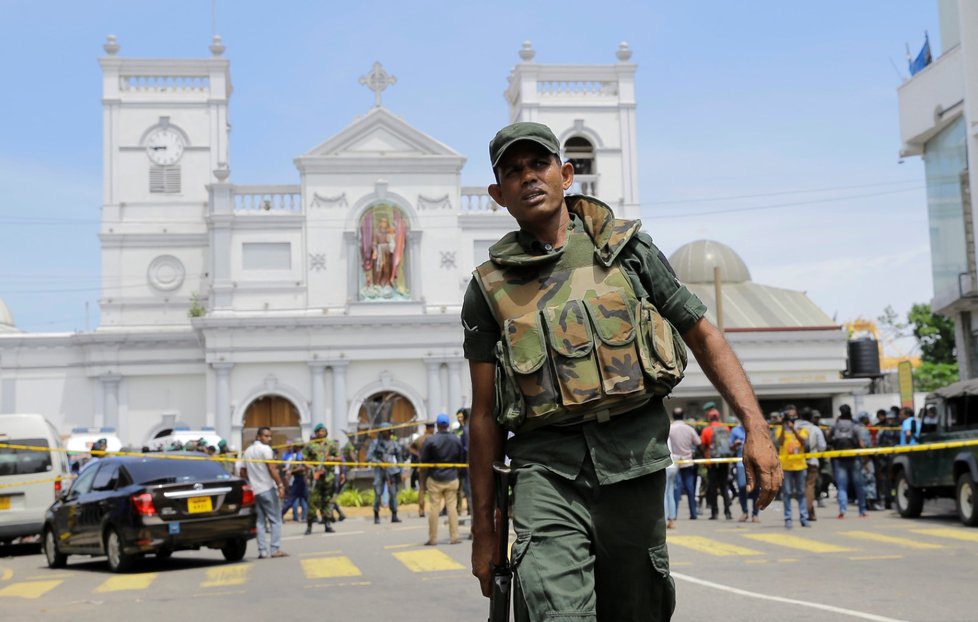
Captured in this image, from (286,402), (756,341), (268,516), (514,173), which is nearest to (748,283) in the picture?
(756,341)

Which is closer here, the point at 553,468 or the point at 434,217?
the point at 553,468

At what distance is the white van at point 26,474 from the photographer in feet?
64.1

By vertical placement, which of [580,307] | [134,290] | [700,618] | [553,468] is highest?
[134,290]

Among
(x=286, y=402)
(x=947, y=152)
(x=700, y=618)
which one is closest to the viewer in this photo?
(x=700, y=618)

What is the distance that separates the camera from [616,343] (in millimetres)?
4359

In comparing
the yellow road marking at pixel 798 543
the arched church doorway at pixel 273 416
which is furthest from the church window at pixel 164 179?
the yellow road marking at pixel 798 543

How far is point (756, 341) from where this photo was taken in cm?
5272

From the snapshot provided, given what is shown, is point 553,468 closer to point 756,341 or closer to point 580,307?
point 580,307

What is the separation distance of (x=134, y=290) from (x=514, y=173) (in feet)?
166

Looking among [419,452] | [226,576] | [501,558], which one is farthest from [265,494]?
[501,558]

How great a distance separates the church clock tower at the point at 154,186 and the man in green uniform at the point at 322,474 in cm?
3285

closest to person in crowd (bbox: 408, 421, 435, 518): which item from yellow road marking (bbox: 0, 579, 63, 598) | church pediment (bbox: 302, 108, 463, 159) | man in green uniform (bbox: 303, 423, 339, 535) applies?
man in green uniform (bbox: 303, 423, 339, 535)

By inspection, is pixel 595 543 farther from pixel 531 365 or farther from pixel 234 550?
pixel 234 550

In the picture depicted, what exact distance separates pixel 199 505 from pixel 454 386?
35217 millimetres
